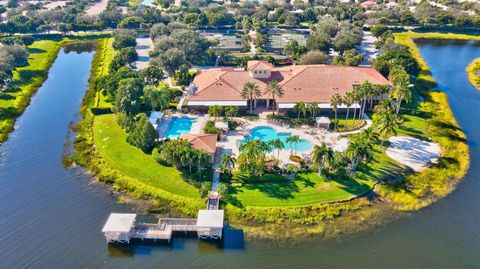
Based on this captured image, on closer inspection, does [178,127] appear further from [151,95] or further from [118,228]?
[118,228]

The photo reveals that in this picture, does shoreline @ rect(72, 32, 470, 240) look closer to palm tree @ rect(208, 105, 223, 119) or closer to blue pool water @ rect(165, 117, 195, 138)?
blue pool water @ rect(165, 117, 195, 138)

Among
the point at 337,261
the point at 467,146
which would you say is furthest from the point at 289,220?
the point at 467,146

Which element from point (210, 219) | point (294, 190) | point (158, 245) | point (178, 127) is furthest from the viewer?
point (178, 127)

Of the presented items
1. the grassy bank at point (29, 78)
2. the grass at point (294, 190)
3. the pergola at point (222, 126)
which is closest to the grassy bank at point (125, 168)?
the grass at point (294, 190)

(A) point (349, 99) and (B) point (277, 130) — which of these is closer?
(A) point (349, 99)

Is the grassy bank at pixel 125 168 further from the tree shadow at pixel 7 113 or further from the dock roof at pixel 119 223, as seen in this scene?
the tree shadow at pixel 7 113

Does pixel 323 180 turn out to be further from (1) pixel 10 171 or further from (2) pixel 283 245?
(1) pixel 10 171

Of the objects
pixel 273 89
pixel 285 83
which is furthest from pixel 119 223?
pixel 285 83

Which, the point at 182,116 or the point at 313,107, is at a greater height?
the point at 313,107
